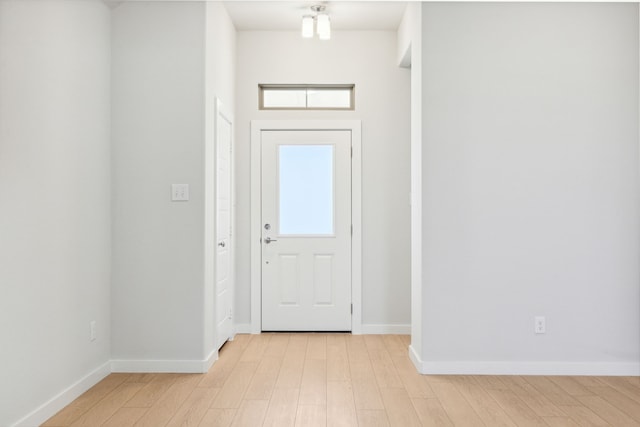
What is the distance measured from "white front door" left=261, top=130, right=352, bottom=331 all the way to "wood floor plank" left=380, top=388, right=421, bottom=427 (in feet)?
5.58

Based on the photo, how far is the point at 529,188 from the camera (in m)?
3.55

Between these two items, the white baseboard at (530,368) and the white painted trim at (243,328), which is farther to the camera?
the white painted trim at (243,328)

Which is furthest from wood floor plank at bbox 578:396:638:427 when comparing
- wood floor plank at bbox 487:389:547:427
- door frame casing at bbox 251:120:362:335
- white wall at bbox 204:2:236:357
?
white wall at bbox 204:2:236:357

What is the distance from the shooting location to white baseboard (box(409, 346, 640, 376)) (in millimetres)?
3510

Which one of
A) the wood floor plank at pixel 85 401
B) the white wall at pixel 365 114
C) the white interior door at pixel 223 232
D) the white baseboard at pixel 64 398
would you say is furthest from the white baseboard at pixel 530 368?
the white baseboard at pixel 64 398

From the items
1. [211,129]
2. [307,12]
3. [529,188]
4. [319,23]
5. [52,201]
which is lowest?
[52,201]

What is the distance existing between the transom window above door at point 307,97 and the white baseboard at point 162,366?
2.45 meters

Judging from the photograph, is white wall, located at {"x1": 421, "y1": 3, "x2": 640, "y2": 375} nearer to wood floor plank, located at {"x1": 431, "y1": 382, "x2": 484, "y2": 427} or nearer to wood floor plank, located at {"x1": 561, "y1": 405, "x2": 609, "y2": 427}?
wood floor plank, located at {"x1": 431, "y1": 382, "x2": 484, "y2": 427}

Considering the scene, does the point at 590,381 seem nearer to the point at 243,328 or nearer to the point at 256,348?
the point at 256,348

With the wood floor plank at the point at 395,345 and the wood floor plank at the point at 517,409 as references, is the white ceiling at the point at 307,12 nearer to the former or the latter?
the wood floor plank at the point at 395,345

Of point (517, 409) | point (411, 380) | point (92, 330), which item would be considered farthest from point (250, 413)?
point (517, 409)

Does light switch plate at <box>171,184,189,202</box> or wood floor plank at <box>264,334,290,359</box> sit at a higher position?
light switch plate at <box>171,184,189,202</box>

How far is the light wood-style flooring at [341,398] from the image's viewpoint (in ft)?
8.86

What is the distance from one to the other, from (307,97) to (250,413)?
9.97 feet
